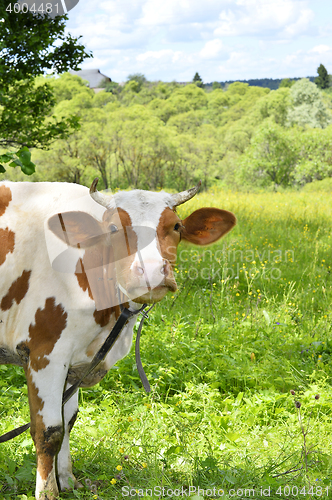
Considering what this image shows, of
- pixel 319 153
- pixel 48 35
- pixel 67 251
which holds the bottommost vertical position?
pixel 319 153

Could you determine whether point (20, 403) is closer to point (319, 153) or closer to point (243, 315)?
point (243, 315)

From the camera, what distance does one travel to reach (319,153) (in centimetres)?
3045

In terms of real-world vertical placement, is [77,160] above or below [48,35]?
below

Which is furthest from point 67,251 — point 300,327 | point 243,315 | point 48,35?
point 48,35

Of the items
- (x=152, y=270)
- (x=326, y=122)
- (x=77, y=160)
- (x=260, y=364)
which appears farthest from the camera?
(x=326, y=122)

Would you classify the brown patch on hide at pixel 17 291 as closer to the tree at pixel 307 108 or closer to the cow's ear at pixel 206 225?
the cow's ear at pixel 206 225

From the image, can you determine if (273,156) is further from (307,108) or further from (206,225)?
(206,225)

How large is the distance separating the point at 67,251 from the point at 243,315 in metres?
2.85

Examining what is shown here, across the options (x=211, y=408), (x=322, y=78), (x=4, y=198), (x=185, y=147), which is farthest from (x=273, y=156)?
(x=322, y=78)

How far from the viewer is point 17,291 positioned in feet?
7.80

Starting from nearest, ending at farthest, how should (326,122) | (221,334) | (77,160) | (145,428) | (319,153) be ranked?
(145,428) → (221,334) → (319,153) → (77,160) → (326,122)

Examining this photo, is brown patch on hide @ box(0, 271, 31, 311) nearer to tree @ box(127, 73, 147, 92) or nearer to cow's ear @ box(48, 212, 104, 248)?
cow's ear @ box(48, 212, 104, 248)

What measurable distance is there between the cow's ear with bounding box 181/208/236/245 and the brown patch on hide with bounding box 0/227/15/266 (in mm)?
995

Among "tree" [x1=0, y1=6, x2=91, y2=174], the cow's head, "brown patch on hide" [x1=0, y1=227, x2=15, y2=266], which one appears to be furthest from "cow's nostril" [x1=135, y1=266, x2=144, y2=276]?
"tree" [x1=0, y1=6, x2=91, y2=174]
